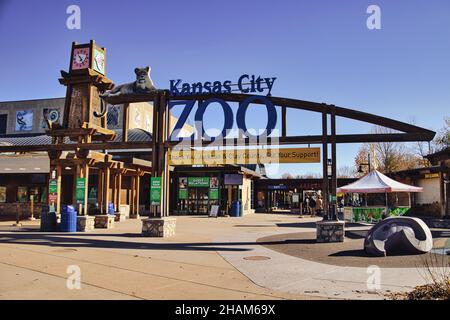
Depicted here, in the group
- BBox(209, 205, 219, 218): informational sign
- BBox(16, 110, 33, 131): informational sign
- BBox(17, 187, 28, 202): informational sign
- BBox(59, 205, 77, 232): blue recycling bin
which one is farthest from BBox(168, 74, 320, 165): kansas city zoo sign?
BBox(16, 110, 33, 131): informational sign

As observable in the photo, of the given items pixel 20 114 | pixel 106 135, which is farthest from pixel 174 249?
pixel 20 114

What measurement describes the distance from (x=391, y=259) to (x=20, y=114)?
48.7 m

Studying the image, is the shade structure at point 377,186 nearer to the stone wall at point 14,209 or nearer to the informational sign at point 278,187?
the informational sign at point 278,187

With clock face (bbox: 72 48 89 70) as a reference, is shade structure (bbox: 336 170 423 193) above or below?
below

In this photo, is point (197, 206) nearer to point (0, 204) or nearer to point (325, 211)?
point (0, 204)

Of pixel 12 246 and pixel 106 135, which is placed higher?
pixel 106 135

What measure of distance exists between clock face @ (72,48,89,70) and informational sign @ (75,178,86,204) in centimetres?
542

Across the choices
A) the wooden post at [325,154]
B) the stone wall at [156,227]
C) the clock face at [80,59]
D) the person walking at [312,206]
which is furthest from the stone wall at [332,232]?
the person walking at [312,206]

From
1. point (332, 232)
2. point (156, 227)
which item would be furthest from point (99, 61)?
point (332, 232)

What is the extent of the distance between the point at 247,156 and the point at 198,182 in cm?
1978

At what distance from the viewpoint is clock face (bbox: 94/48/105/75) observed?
65.2 feet

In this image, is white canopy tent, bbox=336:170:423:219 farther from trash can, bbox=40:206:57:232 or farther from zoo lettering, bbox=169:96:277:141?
trash can, bbox=40:206:57:232

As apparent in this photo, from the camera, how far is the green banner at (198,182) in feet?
117
